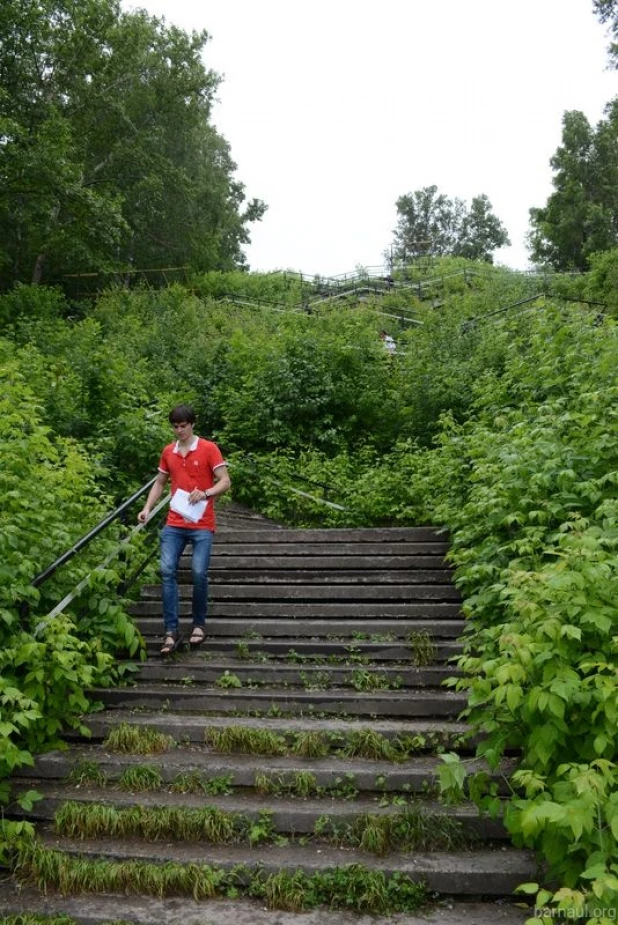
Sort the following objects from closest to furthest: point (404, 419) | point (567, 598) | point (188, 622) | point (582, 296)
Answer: point (567, 598) < point (188, 622) < point (404, 419) < point (582, 296)

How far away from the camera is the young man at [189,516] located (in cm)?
515

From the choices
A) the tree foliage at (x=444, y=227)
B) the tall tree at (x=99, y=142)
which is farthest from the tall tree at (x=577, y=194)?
A: the tree foliage at (x=444, y=227)

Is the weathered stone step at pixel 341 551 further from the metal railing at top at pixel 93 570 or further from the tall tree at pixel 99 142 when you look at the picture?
the tall tree at pixel 99 142

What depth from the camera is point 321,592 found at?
6.01 meters

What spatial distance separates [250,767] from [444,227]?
79.5 meters

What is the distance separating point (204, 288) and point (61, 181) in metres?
10.8

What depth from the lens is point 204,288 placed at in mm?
29094

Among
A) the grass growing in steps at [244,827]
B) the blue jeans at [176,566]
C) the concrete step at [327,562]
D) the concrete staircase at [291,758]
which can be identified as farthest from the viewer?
the concrete step at [327,562]

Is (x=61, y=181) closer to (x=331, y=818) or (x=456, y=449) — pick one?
(x=456, y=449)

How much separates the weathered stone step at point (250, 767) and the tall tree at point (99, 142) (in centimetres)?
1736

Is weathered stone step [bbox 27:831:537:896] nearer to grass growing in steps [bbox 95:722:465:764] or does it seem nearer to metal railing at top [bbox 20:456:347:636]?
grass growing in steps [bbox 95:722:465:764]

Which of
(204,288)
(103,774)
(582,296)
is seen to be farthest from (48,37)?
(103,774)

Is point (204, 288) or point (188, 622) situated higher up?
point (204, 288)

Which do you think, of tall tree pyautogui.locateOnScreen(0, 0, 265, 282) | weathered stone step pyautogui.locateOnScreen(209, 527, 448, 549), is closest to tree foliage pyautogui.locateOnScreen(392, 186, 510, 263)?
tall tree pyautogui.locateOnScreen(0, 0, 265, 282)
